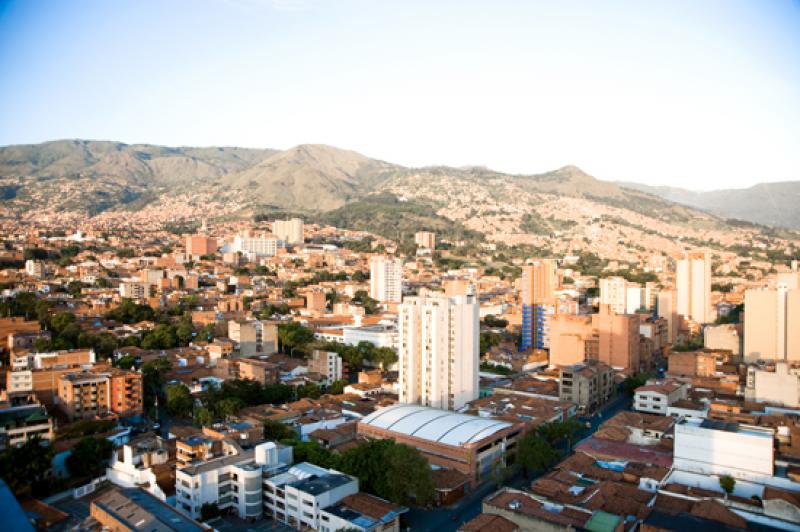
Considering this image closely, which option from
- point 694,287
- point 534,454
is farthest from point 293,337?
point 694,287

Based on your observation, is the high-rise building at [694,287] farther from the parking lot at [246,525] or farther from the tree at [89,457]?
the tree at [89,457]

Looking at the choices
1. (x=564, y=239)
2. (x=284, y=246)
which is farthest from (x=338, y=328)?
(x=564, y=239)

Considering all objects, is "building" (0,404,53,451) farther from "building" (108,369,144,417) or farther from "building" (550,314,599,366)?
"building" (550,314,599,366)

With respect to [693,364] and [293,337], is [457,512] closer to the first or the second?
[693,364]

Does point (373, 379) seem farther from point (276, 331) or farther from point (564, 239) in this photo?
point (564, 239)

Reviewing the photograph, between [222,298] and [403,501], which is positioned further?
[222,298]
